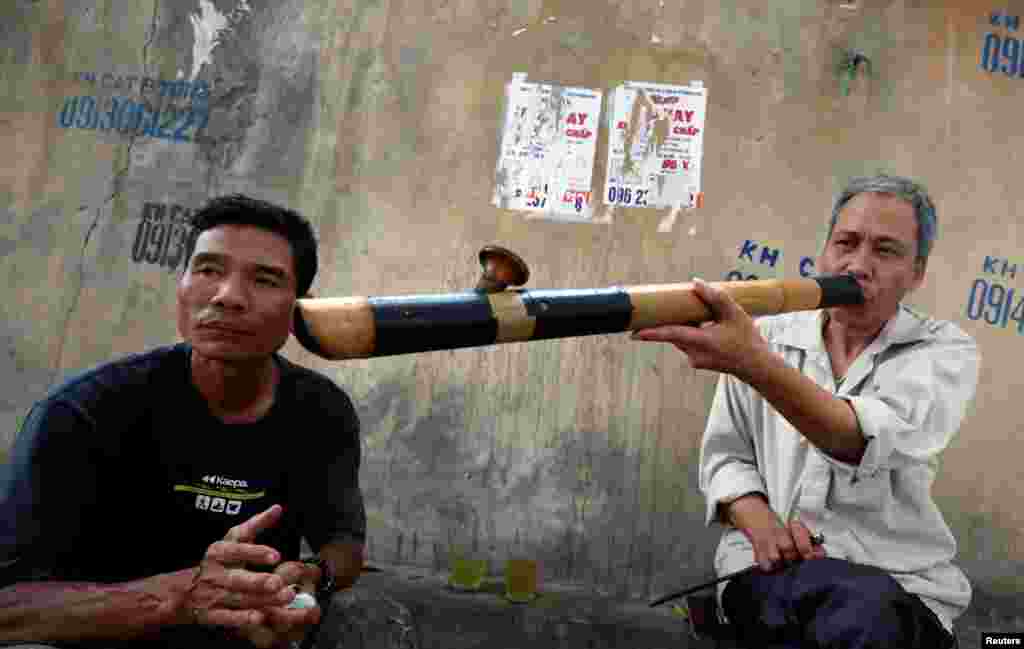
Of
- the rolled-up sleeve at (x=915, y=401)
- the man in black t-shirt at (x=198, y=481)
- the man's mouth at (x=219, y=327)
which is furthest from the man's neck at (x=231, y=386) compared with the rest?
the rolled-up sleeve at (x=915, y=401)

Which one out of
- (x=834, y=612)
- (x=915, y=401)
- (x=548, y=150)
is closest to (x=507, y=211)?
(x=548, y=150)

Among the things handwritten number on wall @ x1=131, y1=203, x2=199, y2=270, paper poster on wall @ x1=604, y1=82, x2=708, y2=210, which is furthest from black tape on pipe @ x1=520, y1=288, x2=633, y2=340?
handwritten number on wall @ x1=131, y1=203, x2=199, y2=270

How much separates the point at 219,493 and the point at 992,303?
3522 mm

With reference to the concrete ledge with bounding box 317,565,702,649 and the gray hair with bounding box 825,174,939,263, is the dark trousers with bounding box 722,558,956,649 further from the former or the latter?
the concrete ledge with bounding box 317,565,702,649

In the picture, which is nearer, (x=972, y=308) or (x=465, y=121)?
(x=972, y=308)

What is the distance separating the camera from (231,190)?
361 cm

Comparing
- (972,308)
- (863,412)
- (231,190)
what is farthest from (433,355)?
(972,308)

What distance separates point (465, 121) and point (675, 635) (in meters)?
2.70

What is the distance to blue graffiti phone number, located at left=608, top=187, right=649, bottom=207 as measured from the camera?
3395mm

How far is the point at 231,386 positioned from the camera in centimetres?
168

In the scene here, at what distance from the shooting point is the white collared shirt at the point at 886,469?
5.41 ft

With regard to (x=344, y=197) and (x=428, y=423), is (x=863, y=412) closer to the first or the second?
(x=428, y=423)

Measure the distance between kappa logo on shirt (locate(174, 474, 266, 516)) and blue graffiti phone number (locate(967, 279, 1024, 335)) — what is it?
3358 millimetres

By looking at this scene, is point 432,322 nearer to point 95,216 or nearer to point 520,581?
point 520,581
